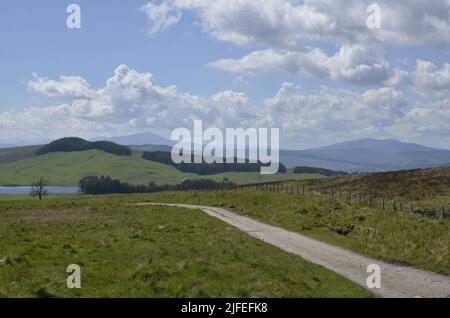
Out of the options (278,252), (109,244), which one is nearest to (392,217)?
(278,252)

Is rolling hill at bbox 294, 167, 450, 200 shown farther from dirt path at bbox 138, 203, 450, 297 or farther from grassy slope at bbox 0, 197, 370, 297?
grassy slope at bbox 0, 197, 370, 297

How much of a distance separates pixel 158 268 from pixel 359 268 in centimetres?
1034

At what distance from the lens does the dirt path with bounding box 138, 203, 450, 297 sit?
63.5 feet

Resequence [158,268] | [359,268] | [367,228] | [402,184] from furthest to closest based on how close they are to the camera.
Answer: [402,184] < [367,228] < [359,268] < [158,268]

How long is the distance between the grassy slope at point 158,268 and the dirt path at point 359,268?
1.18 m

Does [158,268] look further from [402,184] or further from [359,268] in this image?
[402,184]

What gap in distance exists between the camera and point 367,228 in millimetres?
34875

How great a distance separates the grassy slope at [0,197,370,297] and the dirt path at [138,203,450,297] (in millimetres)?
1177

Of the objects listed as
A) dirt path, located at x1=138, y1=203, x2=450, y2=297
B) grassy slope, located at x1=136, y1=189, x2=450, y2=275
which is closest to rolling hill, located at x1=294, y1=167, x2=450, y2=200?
grassy slope, located at x1=136, y1=189, x2=450, y2=275

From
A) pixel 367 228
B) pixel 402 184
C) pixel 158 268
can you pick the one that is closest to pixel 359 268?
pixel 158 268

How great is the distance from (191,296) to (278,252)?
11393 mm

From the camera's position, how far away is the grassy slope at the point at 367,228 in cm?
2752

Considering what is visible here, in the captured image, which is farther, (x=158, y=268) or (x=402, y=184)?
(x=402, y=184)

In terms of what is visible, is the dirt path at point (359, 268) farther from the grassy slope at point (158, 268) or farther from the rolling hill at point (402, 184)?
the rolling hill at point (402, 184)
